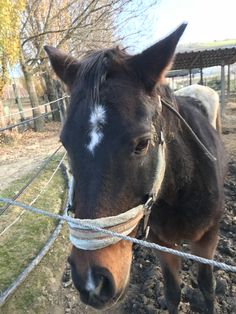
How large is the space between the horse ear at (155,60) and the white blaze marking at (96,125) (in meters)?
0.35

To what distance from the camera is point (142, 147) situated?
1675 millimetres

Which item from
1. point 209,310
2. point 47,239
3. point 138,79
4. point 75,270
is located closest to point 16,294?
point 47,239

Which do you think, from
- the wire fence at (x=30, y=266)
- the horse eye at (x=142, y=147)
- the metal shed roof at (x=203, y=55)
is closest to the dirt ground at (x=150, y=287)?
the wire fence at (x=30, y=266)

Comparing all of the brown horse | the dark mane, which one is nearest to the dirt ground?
the brown horse

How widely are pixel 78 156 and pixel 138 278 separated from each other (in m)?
2.26

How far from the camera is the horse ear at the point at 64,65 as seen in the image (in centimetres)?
212

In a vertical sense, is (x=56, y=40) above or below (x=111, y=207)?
above

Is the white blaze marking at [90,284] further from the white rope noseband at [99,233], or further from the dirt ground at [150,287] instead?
the dirt ground at [150,287]

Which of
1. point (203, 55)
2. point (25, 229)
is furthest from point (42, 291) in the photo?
point (203, 55)

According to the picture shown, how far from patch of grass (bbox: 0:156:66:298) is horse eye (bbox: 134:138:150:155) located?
7.84ft

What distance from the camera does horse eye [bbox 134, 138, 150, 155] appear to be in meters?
1.65

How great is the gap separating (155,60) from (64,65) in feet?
2.22

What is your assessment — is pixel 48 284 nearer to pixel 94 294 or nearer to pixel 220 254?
pixel 220 254

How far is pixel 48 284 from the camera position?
347 cm
